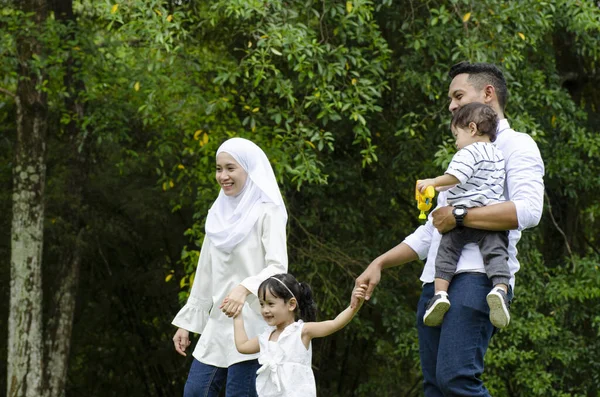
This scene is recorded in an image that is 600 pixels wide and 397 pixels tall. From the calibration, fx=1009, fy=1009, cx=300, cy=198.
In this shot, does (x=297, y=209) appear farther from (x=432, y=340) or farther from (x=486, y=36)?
(x=432, y=340)

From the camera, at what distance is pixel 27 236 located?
10086mm

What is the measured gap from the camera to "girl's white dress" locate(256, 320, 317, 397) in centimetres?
395

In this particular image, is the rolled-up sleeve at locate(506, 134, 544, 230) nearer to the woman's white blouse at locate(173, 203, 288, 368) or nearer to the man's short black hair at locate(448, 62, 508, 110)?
the man's short black hair at locate(448, 62, 508, 110)

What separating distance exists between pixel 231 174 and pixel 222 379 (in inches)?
34.0

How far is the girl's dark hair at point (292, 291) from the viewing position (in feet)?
13.1

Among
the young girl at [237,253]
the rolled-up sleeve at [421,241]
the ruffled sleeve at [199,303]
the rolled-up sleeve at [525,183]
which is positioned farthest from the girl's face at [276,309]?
the rolled-up sleeve at [525,183]

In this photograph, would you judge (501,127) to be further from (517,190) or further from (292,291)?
(292,291)

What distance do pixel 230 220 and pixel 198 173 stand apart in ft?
16.4

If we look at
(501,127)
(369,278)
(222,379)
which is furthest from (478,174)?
(222,379)

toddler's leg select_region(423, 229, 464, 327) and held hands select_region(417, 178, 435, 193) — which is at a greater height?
held hands select_region(417, 178, 435, 193)

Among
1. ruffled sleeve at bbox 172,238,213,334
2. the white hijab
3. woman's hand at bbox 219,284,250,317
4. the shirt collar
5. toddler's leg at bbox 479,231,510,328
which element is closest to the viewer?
toddler's leg at bbox 479,231,510,328

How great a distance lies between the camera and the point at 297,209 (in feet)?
32.7

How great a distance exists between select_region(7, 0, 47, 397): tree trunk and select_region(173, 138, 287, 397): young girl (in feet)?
20.4

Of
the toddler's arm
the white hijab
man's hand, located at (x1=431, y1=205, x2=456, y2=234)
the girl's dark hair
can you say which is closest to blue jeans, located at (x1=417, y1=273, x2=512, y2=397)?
man's hand, located at (x1=431, y1=205, x2=456, y2=234)
